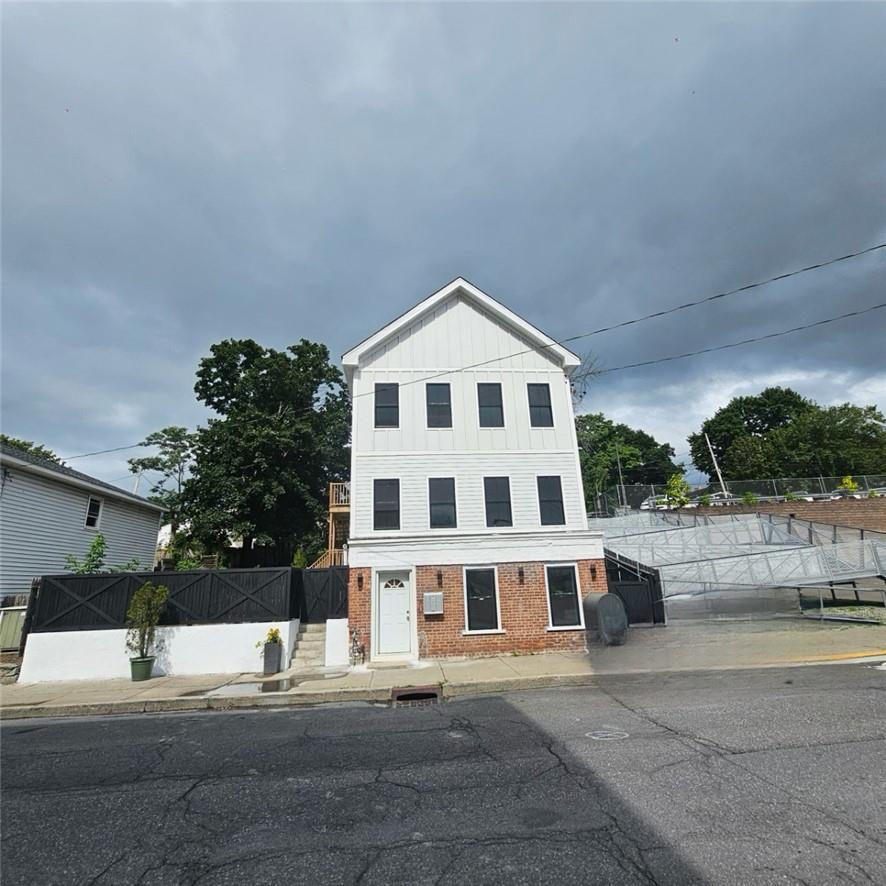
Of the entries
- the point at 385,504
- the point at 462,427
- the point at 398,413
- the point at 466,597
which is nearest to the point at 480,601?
the point at 466,597

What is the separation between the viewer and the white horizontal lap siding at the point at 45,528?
1514cm

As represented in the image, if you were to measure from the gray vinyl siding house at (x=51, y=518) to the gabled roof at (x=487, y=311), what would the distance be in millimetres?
12147

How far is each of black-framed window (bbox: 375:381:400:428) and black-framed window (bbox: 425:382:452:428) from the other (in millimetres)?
1016

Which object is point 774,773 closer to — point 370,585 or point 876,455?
point 370,585

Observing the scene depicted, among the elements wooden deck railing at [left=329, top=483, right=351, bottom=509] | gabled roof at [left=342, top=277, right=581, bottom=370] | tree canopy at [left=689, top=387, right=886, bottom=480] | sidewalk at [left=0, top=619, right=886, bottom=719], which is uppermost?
tree canopy at [left=689, top=387, right=886, bottom=480]

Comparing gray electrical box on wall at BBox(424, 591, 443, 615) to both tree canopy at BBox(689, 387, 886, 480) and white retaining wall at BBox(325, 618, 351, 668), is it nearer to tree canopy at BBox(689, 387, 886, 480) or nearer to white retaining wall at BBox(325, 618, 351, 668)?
white retaining wall at BBox(325, 618, 351, 668)

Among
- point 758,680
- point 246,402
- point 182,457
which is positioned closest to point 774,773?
point 758,680

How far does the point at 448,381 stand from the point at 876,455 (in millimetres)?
48916

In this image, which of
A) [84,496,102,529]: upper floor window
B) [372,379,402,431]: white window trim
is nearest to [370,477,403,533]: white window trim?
[372,379,402,431]: white window trim

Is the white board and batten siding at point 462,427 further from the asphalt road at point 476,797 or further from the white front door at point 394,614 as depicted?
the asphalt road at point 476,797

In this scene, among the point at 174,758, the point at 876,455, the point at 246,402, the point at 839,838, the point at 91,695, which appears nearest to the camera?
the point at 839,838

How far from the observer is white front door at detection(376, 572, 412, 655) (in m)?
13.3

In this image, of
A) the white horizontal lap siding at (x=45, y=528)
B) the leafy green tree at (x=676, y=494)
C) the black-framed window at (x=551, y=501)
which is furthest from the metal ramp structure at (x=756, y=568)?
the white horizontal lap siding at (x=45, y=528)

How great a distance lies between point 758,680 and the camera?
28.2 feet
